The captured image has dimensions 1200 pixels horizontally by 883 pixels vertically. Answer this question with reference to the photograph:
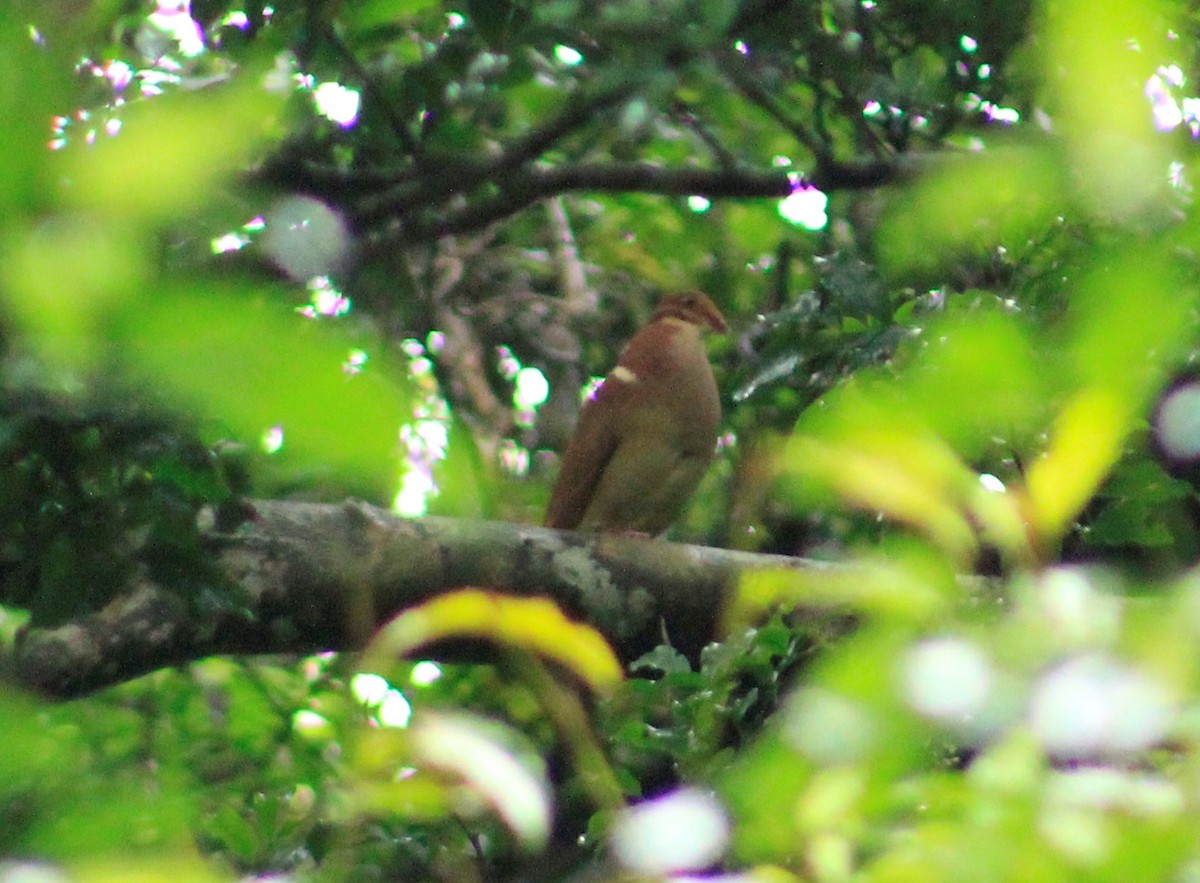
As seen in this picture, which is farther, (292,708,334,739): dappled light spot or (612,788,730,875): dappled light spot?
(292,708,334,739): dappled light spot

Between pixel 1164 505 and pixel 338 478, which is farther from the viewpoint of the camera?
pixel 1164 505

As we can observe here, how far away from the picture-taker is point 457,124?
11.4ft

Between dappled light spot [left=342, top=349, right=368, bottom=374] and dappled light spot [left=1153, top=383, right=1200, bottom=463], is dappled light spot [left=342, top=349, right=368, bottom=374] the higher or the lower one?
the higher one

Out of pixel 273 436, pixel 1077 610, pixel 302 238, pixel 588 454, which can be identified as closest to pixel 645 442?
pixel 588 454

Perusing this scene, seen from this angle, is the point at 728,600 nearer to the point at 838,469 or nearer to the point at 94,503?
the point at 94,503

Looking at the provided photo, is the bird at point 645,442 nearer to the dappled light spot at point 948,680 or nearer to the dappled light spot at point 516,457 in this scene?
the dappled light spot at point 516,457

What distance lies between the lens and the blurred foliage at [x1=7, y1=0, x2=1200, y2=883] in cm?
62

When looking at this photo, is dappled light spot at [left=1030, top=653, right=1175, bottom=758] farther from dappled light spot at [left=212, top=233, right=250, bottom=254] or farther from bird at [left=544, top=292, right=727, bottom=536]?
bird at [left=544, top=292, right=727, bottom=536]

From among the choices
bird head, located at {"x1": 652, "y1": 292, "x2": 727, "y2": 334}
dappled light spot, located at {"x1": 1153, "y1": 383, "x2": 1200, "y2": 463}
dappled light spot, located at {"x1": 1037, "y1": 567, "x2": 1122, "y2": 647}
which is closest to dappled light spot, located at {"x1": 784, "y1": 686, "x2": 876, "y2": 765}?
dappled light spot, located at {"x1": 1037, "y1": 567, "x2": 1122, "y2": 647}

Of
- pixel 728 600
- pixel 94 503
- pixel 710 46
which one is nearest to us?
pixel 94 503

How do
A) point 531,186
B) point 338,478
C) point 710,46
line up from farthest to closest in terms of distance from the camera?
point 531,186, point 710,46, point 338,478

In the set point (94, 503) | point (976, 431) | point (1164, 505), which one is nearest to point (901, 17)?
point (1164, 505)

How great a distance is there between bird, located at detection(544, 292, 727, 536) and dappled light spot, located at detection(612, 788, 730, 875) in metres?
4.25

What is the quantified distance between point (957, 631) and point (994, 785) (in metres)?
0.08
